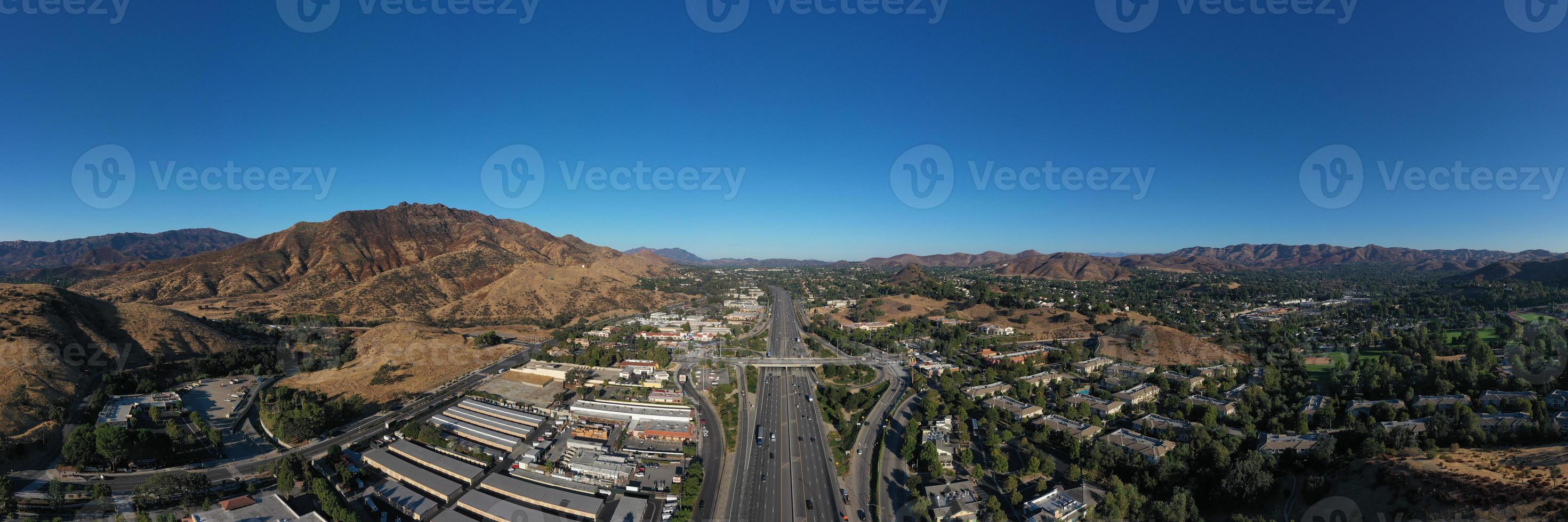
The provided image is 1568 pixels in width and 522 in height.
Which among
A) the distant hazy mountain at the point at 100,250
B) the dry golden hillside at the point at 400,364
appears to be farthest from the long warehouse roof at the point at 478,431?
the distant hazy mountain at the point at 100,250

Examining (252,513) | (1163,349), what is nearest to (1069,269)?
(1163,349)

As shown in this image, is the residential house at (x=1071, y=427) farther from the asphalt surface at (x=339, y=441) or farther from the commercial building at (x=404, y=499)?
the asphalt surface at (x=339, y=441)

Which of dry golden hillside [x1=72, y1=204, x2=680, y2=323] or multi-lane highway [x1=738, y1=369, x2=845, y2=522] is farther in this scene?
dry golden hillside [x1=72, y1=204, x2=680, y2=323]

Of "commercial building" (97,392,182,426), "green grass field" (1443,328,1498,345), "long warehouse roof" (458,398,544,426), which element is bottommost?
"long warehouse roof" (458,398,544,426)

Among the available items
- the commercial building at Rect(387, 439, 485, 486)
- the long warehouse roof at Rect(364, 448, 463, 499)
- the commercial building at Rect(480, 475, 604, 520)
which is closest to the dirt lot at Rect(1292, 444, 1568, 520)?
the commercial building at Rect(480, 475, 604, 520)

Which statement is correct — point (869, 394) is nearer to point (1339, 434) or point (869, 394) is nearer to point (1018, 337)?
point (1339, 434)

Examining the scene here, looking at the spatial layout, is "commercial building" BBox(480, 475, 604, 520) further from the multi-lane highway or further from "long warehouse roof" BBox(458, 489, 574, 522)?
the multi-lane highway

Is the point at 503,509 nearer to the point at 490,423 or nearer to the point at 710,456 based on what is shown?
the point at 710,456
